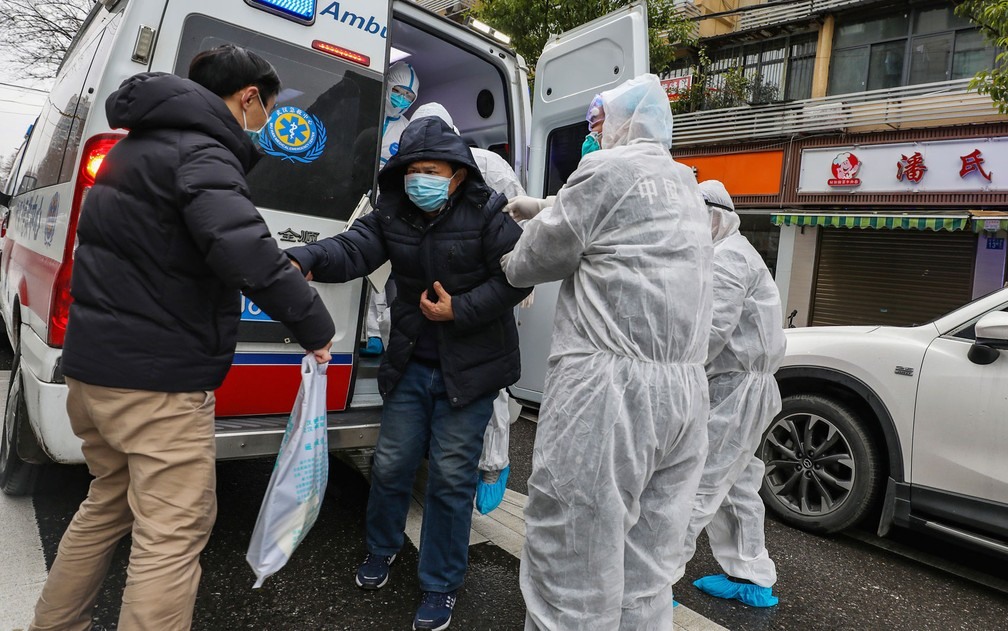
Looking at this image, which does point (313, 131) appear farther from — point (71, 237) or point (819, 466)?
point (819, 466)

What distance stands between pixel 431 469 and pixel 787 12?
→ 14.8 metres

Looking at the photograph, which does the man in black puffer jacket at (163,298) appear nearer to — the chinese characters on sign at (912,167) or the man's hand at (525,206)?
the man's hand at (525,206)

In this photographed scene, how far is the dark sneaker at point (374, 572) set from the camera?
102 inches

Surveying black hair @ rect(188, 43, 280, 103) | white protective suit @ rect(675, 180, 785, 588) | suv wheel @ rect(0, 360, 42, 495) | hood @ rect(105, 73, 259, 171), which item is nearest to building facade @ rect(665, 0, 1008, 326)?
white protective suit @ rect(675, 180, 785, 588)

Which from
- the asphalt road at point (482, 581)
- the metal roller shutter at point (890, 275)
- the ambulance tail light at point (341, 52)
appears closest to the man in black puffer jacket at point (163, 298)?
the asphalt road at point (482, 581)

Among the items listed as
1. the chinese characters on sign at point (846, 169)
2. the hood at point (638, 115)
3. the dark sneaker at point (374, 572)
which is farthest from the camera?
the chinese characters on sign at point (846, 169)

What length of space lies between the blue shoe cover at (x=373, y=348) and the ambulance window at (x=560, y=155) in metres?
1.68

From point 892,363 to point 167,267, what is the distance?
3.40 metres

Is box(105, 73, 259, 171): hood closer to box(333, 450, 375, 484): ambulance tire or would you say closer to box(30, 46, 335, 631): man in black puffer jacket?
box(30, 46, 335, 631): man in black puffer jacket

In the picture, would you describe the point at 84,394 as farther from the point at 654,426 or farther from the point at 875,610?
the point at 875,610

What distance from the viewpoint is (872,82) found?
42.3 ft

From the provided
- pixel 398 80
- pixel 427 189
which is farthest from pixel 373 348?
pixel 398 80

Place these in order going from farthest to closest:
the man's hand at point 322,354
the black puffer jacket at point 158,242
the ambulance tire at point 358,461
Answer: the ambulance tire at point 358,461 < the man's hand at point 322,354 < the black puffer jacket at point 158,242

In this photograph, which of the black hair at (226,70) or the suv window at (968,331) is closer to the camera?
the black hair at (226,70)
